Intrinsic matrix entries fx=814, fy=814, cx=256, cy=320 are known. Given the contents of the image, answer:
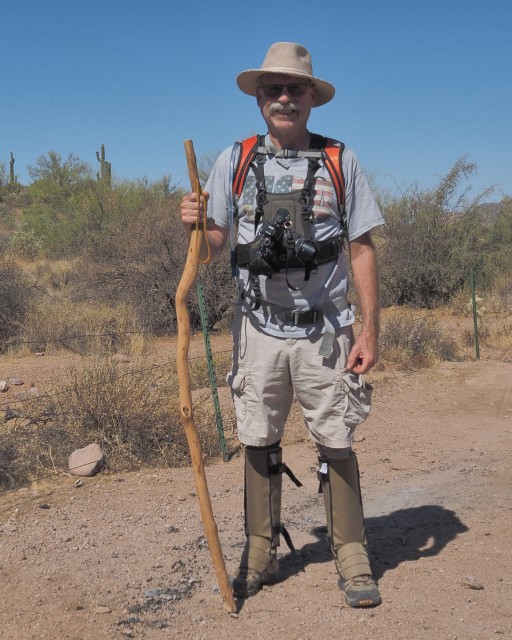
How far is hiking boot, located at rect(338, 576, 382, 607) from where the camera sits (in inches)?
129

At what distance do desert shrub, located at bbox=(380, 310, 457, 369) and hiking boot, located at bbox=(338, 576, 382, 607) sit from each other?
606cm

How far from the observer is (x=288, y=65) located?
3.23m

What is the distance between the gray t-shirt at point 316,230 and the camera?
10.7ft

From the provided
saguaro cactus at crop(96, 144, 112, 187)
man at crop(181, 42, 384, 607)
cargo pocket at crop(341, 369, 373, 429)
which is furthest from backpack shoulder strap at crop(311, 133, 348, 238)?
saguaro cactus at crop(96, 144, 112, 187)

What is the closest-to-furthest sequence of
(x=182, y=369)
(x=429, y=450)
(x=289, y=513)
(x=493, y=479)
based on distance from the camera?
(x=182, y=369)
(x=289, y=513)
(x=493, y=479)
(x=429, y=450)

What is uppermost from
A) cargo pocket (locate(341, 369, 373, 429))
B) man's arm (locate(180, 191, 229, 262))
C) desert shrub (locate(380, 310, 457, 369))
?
man's arm (locate(180, 191, 229, 262))

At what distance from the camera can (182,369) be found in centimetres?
324

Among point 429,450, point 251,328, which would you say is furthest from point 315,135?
point 429,450

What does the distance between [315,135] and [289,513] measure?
2252mm

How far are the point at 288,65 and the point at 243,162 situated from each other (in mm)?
420

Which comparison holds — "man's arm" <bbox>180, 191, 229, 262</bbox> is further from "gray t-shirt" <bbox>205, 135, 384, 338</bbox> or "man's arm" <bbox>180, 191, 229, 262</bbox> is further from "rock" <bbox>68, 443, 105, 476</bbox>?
"rock" <bbox>68, 443, 105, 476</bbox>

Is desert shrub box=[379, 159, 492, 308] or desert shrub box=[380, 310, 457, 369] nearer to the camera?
desert shrub box=[380, 310, 457, 369]

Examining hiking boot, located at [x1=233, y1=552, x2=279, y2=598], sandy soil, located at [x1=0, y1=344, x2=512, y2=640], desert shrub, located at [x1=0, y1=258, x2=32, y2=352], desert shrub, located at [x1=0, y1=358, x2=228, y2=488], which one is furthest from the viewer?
desert shrub, located at [x1=0, y1=258, x2=32, y2=352]

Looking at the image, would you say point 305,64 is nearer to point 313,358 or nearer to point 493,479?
point 313,358
